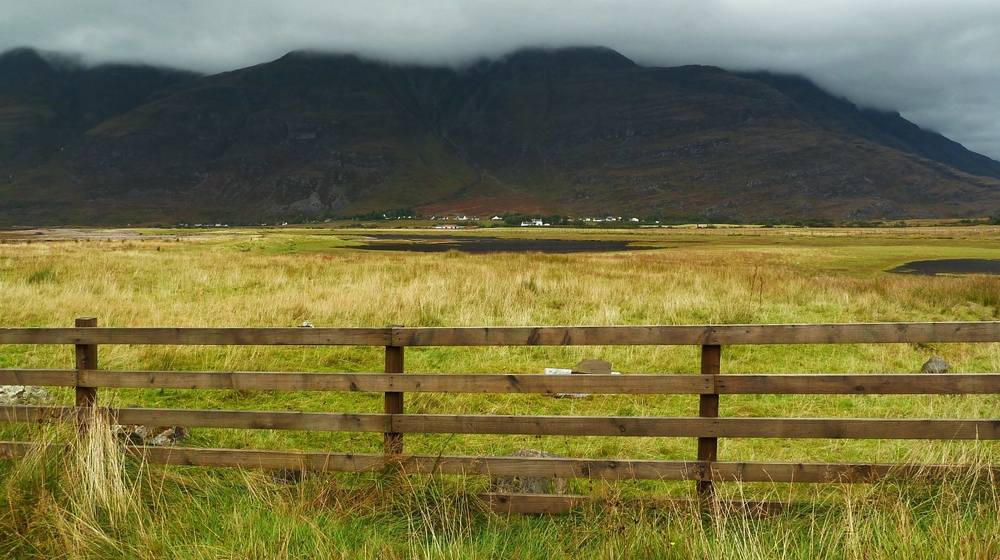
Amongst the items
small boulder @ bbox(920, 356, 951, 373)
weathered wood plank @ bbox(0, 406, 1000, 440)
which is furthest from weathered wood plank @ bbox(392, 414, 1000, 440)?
small boulder @ bbox(920, 356, 951, 373)

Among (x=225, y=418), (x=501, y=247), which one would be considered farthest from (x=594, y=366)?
(x=501, y=247)

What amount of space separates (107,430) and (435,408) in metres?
4.53

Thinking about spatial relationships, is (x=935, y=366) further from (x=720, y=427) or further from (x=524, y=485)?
(x=524, y=485)

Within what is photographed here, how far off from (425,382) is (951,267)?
147 ft

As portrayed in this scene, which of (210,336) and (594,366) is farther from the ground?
(210,336)

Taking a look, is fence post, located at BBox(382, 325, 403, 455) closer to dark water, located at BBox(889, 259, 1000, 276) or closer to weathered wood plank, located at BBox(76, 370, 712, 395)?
weathered wood plank, located at BBox(76, 370, 712, 395)

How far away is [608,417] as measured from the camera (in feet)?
16.9

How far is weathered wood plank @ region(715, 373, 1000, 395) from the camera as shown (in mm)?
4988

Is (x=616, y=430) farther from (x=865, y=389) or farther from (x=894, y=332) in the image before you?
(x=894, y=332)

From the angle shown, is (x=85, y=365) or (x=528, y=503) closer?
(x=528, y=503)

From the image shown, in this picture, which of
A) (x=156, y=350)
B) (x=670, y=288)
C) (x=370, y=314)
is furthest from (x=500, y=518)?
(x=670, y=288)

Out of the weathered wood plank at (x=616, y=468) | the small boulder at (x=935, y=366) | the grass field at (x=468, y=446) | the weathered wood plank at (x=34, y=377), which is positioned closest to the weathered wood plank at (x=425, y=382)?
the weathered wood plank at (x=34, y=377)

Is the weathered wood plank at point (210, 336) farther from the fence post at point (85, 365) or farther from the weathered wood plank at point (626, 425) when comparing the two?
the weathered wood plank at point (626, 425)

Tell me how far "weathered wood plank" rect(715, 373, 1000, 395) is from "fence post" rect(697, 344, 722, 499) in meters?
0.12
